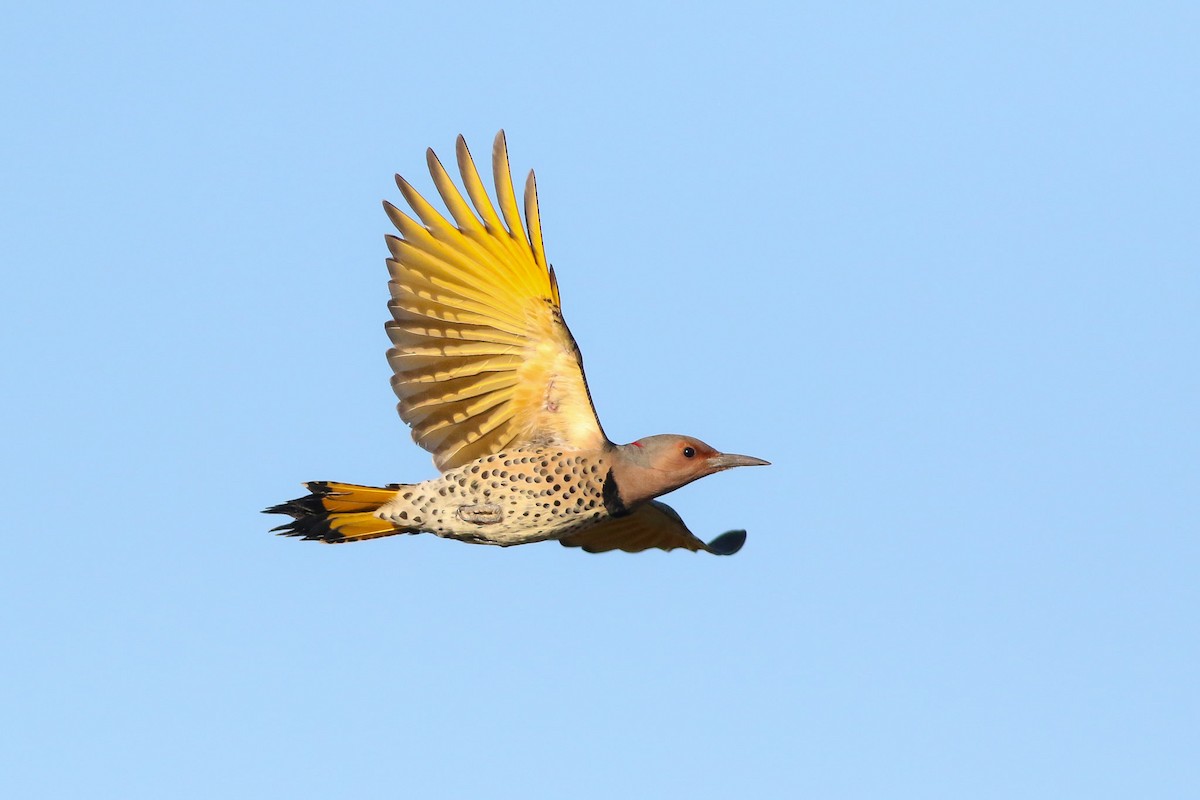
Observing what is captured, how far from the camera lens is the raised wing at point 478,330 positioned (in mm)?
9477

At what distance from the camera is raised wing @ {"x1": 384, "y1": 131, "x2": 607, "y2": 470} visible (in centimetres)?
948

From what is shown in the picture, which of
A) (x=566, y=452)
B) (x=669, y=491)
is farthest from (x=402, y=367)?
(x=669, y=491)

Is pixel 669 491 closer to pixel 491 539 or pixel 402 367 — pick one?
pixel 491 539

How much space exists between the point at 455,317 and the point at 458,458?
823mm

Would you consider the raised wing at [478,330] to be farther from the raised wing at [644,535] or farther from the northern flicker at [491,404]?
the raised wing at [644,535]

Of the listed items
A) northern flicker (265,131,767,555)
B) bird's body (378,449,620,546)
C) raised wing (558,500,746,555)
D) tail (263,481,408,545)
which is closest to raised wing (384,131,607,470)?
northern flicker (265,131,767,555)

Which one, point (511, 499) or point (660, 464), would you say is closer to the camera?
point (511, 499)

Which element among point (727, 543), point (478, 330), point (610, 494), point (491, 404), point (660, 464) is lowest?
point (727, 543)

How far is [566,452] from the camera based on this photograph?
31.9 ft

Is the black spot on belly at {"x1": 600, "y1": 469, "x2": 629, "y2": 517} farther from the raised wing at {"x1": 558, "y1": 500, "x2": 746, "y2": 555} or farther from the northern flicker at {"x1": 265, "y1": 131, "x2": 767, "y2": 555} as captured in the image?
the raised wing at {"x1": 558, "y1": 500, "x2": 746, "y2": 555}

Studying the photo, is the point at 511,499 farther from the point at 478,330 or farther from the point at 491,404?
the point at 478,330

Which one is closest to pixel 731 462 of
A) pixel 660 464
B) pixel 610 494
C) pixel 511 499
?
pixel 660 464

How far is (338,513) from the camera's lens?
9938 mm

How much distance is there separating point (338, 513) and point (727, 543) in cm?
297
